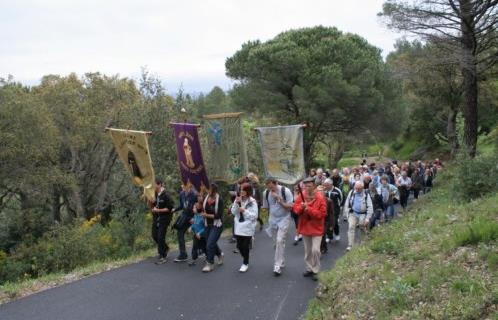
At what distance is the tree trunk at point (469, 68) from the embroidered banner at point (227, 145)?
9019 mm

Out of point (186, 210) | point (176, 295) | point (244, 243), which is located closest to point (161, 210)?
point (186, 210)

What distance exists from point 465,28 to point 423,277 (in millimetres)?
14078

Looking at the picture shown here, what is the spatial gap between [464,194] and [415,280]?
758cm

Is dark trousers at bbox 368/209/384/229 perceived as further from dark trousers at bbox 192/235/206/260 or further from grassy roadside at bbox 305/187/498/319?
dark trousers at bbox 192/235/206/260

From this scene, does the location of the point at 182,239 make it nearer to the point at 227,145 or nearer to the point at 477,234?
the point at 227,145

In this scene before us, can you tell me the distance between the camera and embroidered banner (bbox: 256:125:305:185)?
10.6 meters

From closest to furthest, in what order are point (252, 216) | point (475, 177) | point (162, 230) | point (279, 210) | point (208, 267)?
point (252, 216), point (279, 210), point (208, 267), point (162, 230), point (475, 177)

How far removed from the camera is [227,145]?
36.3 feet

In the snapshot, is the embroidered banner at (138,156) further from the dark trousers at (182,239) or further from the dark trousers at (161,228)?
the dark trousers at (182,239)

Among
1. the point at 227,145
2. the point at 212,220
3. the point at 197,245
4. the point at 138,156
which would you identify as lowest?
the point at 197,245

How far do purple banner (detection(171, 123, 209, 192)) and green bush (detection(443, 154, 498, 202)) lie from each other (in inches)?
281

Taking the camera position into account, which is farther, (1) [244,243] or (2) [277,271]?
(1) [244,243]

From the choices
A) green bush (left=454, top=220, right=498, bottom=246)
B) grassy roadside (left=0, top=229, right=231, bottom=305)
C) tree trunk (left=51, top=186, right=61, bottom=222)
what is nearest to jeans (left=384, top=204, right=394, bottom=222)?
grassy roadside (left=0, top=229, right=231, bottom=305)

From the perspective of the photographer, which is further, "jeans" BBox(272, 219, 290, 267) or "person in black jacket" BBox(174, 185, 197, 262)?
"person in black jacket" BBox(174, 185, 197, 262)
